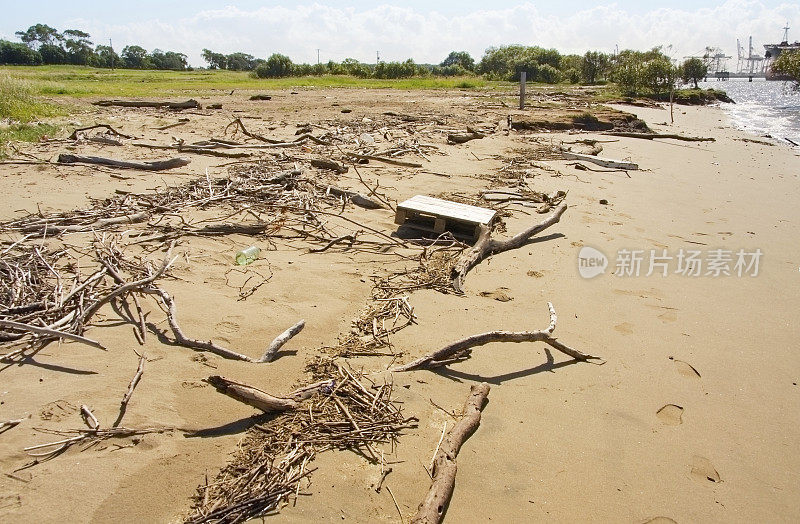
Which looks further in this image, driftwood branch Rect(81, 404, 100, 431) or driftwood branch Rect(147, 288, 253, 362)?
driftwood branch Rect(147, 288, 253, 362)

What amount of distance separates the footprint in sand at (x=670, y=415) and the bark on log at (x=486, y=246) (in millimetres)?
2098

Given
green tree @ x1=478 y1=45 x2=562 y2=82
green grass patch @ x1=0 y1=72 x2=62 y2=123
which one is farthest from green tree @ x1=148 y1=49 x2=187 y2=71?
green grass patch @ x1=0 y1=72 x2=62 y2=123

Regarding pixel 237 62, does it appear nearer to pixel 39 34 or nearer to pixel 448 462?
pixel 39 34

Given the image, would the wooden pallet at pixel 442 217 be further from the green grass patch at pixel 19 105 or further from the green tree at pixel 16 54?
the green tree at pixel 16 54

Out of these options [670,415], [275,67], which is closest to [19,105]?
[670,415]

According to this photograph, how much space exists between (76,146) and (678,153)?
14.6m

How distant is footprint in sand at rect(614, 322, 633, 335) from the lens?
4676mm

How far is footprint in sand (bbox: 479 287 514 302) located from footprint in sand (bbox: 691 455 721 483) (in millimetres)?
2240

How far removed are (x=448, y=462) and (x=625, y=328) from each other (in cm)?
261

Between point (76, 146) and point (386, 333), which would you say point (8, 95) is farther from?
point (386, 333)

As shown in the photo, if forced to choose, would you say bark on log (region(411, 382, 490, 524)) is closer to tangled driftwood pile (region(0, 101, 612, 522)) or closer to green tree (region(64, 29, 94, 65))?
tangled driftwood pile (region(0, 101, 612, 522))

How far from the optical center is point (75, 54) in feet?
218

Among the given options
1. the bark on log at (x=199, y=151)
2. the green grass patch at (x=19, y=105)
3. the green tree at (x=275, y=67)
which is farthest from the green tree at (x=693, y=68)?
the green grass patch at (x=19, y=105)

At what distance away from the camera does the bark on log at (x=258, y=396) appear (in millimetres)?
2949
